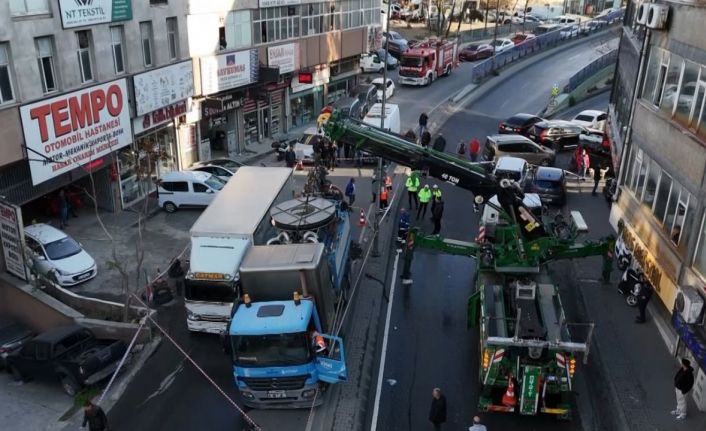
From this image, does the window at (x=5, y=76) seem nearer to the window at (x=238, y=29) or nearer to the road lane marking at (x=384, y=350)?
the road lane marking at (x=384, y=350)

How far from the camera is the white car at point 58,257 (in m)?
20.0

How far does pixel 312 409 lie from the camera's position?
45.3 feet

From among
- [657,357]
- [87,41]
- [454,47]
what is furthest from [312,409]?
[454,47]

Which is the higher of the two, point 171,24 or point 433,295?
point 171,24

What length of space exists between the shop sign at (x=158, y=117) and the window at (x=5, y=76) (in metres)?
6.19

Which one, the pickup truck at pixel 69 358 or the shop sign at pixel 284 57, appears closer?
the pickup truck at pixel 69 358

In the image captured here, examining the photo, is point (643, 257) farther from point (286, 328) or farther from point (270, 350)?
point (270, 350)

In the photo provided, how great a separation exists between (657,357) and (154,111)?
21100 mm

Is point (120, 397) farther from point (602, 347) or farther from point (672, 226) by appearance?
point (672, 226)

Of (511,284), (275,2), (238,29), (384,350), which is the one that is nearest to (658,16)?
(511,284)

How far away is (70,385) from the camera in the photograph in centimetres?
1598

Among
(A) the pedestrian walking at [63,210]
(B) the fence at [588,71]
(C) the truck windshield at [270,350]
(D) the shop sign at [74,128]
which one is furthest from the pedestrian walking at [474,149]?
(C) the truck windshield at [270,350]

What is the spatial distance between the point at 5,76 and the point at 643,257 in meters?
19.9

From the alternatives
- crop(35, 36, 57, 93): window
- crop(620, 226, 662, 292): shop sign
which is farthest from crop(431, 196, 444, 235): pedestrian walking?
crop(35, 36, 57, 93): window
